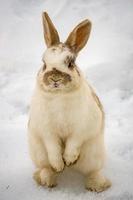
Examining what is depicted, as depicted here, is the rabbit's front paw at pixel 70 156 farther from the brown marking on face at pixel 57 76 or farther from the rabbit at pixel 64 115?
the brown marking on face at pixel 57 76

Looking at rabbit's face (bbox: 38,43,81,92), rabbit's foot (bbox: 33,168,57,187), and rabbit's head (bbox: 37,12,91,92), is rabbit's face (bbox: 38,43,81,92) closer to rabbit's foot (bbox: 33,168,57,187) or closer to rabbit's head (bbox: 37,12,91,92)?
rabbit's head (bbox: 37,12,91,92)

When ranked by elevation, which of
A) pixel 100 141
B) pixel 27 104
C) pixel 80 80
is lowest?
pixel 27 104

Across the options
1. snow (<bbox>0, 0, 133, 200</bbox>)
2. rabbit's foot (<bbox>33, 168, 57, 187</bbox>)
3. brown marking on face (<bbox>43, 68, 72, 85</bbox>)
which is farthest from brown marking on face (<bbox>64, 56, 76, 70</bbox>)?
snow (<bbox>0, 0, 133, 200</bbox>)

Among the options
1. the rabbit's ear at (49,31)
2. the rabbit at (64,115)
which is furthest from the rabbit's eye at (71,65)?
the rabbit's ear at (49,31)

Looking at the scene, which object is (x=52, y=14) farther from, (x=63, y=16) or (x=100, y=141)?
(x=100, y=141)

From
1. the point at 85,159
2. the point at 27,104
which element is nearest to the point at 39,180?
the point at 85,159

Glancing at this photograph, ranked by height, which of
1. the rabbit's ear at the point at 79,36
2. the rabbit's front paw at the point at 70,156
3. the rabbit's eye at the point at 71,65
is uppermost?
the rabbit's ear at the point at 79,36
